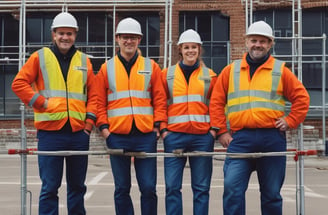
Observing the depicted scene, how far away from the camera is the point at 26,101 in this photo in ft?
22.9

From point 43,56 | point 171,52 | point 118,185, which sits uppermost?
point 171,52

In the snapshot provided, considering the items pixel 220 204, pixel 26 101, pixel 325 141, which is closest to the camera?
pixel 26 101

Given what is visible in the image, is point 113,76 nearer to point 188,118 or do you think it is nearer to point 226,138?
point 188,118

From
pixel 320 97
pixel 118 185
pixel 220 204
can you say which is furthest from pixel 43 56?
pixel 320 97

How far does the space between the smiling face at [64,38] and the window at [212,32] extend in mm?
15368

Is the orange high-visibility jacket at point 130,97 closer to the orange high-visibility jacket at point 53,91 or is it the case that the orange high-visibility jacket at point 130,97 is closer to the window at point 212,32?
the orange high-visibility jacket at point 53,91

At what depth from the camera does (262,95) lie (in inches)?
267

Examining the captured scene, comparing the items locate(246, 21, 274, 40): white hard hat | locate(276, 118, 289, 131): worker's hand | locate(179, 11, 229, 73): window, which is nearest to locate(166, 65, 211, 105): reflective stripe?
locate(246, 21, 274, 40): white hard hat

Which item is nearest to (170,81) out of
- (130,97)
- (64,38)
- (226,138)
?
(130,97)

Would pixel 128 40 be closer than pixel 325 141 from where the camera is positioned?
Yes

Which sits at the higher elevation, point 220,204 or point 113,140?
point 113,140

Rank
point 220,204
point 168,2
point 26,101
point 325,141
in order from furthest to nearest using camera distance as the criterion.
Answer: point 168,2 → point 325,141 → point 220,204 → point 26,101

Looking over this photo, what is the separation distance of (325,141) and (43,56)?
15369 mm

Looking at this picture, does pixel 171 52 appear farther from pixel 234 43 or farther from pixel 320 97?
pixel 320 97
